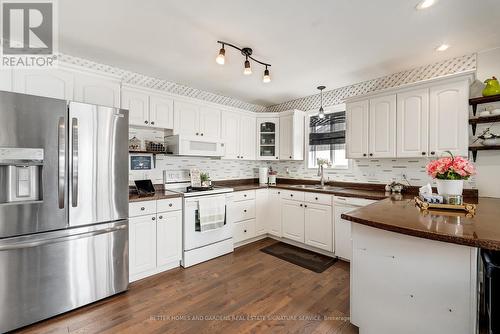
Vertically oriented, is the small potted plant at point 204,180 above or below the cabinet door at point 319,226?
above

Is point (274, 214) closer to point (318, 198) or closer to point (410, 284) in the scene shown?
point (318, 198)

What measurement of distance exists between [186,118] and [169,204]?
1.27m

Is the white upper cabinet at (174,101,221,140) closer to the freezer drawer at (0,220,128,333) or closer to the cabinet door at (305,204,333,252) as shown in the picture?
the freezer drawer at (0,220,128,333)

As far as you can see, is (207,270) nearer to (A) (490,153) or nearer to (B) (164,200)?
(B) (164,200)

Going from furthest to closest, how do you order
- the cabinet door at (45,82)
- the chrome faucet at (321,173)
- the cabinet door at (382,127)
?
the chrome faucet at (321,173) → the cabinet door at (382,127) → the cabinet door at (45,82)

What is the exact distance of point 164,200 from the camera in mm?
2646

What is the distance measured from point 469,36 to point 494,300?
2.37 meters

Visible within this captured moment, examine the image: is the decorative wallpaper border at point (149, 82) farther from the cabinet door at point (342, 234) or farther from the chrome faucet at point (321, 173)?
the cabinet door at point (342, 234)

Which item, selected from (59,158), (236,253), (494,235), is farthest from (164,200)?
(494,235)

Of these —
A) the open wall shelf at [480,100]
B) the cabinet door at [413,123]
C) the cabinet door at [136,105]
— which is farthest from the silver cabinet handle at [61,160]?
the open wall shelf at [480,100]

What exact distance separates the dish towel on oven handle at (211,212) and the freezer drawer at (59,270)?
927 mm

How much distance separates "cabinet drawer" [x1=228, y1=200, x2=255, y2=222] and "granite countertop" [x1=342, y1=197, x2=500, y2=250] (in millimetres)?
2015

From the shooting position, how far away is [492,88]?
2.26 meters

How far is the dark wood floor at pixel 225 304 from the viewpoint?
5.80 feet
